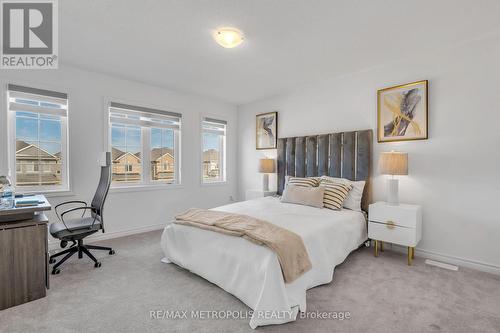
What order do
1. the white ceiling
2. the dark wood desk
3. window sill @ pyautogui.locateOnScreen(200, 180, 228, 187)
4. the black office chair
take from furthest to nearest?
1. window sill @ pyautogui.locateOnScreen(200, 180, 228, 187)
2. the black office chair
3. the white ceiling
4. the dark wood desk

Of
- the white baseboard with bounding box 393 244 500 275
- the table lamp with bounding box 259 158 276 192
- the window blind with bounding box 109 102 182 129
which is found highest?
the window blind with bounding box 109 102 182 129

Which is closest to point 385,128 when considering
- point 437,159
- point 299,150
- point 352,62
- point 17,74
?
point 437,159

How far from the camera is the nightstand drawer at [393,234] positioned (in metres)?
2.70

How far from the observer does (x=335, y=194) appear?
3.18 metres

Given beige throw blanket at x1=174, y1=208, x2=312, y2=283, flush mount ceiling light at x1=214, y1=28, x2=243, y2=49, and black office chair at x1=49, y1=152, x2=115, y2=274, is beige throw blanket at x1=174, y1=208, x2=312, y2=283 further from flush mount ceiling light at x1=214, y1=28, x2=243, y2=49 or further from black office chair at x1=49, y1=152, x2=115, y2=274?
flush mount ceiling light at x1=214, y1=28, x2=243, y2=49

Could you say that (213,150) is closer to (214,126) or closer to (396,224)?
(214,126)

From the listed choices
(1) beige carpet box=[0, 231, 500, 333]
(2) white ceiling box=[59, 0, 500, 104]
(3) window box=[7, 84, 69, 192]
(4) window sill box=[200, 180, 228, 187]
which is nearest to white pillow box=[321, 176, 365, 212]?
(1) beige carpet box=[0, 231, 500, 333]

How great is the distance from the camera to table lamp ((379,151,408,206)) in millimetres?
2889

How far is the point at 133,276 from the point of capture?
8.13 ft

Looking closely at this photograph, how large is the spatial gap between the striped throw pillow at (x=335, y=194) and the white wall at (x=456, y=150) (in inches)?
20.6

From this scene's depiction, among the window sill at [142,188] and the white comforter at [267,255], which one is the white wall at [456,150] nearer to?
the white comforter at [267,255]

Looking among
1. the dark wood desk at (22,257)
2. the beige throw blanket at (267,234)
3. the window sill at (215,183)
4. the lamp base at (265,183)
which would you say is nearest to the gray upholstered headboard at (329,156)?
the lamp base at (265,183)

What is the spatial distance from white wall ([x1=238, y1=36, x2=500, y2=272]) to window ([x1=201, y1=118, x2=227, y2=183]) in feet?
9.32

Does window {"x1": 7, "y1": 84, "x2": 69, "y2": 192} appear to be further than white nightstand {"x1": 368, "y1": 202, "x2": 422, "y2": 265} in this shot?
Yes
